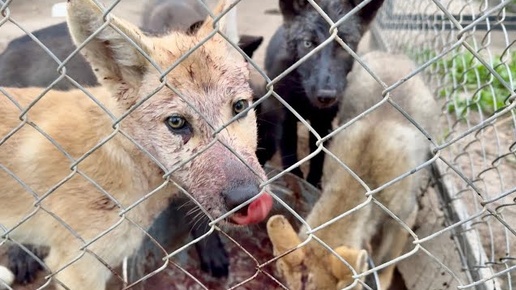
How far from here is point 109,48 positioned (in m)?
2.43

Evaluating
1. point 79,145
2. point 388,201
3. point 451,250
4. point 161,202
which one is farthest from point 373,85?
point 79,145

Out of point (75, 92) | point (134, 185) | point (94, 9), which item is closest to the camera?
point (94, 9)

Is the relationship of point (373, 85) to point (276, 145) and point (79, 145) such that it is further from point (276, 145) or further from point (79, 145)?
point (79, 145)

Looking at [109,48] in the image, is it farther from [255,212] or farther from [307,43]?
[307,43]

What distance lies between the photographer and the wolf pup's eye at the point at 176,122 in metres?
2.49

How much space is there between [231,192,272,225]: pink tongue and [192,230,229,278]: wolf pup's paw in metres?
1.50

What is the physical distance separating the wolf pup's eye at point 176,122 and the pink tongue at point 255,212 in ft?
1.47

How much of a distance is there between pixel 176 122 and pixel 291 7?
228 centimetres

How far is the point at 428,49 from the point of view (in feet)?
16.4

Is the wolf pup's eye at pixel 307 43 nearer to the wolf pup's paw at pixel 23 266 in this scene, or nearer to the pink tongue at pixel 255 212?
the pink tongue at pixel 255 212

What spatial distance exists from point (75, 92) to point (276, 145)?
2.01 meters

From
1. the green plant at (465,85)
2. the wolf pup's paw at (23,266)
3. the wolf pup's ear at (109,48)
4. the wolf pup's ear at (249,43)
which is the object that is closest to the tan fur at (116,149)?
the wolf pup's ear at (109,48)

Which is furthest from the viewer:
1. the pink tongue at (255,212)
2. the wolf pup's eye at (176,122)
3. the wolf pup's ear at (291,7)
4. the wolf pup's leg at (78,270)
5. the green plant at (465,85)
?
the green plant at (465,85)

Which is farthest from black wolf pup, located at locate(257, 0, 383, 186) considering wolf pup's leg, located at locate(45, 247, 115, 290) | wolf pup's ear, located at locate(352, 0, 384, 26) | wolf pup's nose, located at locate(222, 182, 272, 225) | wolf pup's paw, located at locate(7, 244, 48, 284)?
wolf pup's paw, located at locate(7, 244, 48, 284)
